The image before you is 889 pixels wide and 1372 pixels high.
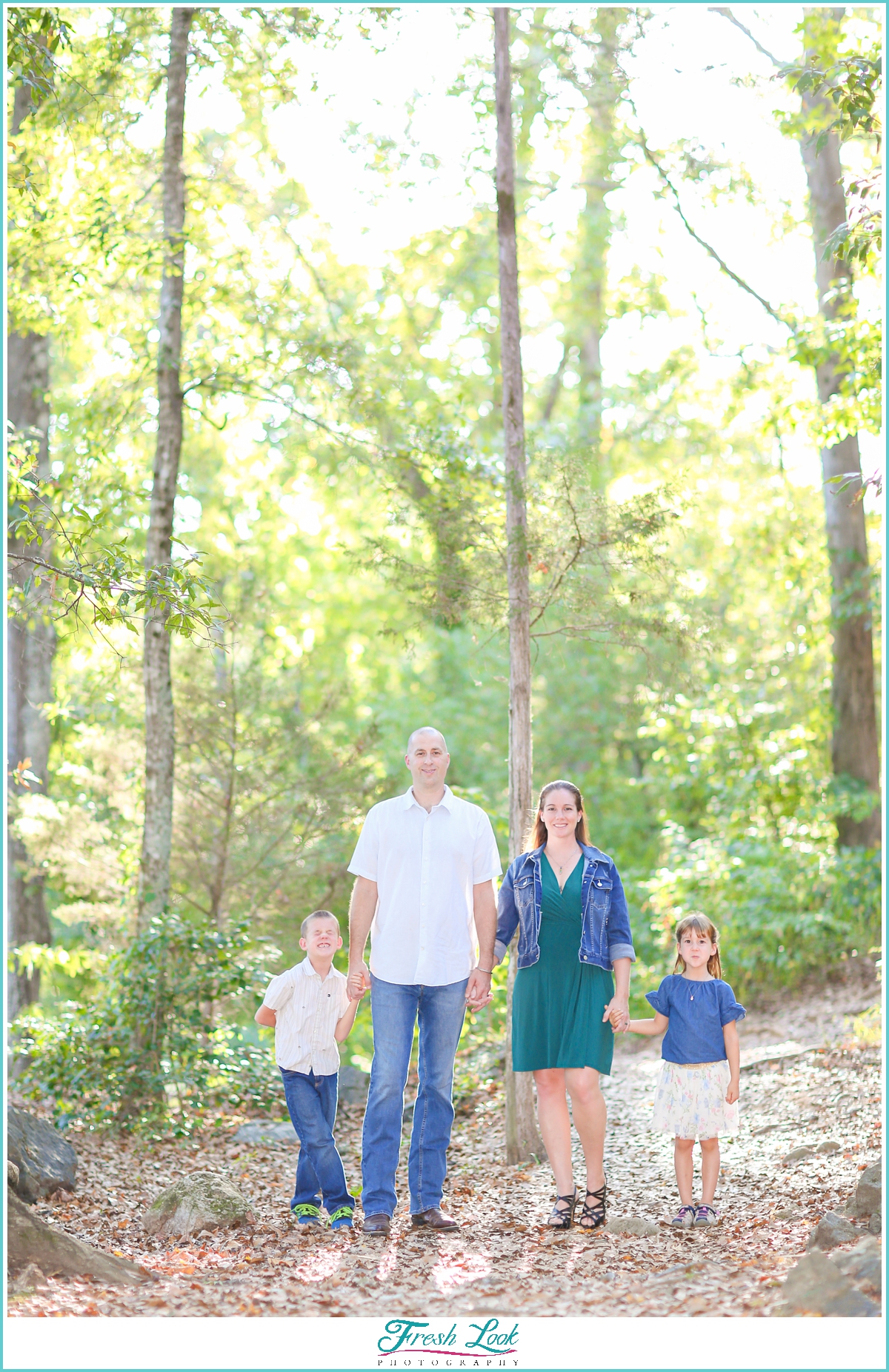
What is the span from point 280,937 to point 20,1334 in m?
5.57

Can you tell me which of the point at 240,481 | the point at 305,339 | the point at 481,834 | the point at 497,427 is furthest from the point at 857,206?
the point at 497,427

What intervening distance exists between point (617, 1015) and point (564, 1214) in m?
0.78

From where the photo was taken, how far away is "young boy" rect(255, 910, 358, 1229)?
15.1 feet

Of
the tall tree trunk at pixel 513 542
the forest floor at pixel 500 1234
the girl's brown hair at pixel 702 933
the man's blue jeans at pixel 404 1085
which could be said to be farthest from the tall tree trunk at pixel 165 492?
the girl's brown hair at pixel 702 933

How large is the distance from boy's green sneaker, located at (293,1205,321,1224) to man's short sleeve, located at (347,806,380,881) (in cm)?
130

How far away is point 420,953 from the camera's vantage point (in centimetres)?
436

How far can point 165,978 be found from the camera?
6.79 m

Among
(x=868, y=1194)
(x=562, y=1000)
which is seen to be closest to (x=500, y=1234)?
(x=562, y=1000)

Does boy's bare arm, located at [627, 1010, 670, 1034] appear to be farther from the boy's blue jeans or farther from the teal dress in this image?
the boy's blue jeans

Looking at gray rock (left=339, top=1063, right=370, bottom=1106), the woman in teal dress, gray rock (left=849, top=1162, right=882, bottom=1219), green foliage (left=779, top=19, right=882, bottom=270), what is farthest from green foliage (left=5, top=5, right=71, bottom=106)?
gray rock (left=339, top=1063, right=370, bottom=1106)

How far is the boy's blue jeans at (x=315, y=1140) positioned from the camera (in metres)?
4.60

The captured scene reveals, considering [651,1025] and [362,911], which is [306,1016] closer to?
[362,911]

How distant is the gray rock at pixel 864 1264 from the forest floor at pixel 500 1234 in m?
0.19

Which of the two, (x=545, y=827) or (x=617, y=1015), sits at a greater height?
(x=545, y=827)
